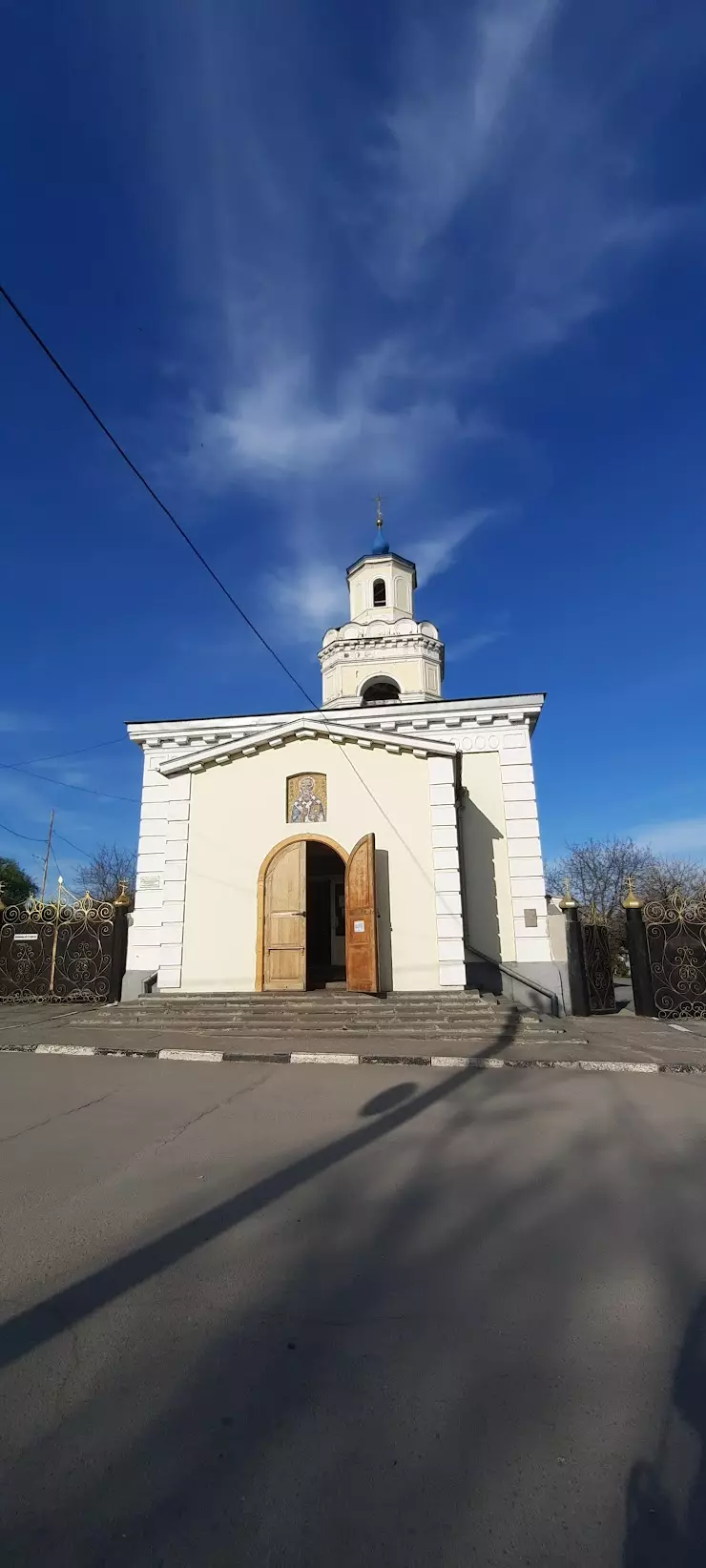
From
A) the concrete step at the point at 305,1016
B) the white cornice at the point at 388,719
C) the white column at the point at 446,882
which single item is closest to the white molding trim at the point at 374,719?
the white cornice at the point at 388,719

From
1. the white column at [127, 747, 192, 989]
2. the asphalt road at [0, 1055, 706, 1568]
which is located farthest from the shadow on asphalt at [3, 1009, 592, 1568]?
the white column at [127, 747, 192, 989]

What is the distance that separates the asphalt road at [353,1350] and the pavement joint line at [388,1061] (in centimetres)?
283

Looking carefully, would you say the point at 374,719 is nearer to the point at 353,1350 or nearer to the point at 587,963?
the point at 587,963

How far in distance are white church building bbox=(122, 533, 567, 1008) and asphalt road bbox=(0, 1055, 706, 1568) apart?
685cm

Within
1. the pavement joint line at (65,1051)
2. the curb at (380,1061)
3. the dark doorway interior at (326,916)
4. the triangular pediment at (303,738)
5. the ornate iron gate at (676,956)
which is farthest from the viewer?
the dark doorway interior at (326,916)

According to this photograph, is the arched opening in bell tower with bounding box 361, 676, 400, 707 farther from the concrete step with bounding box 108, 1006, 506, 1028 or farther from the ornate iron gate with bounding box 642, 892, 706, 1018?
the concrete step with bounding box 108, 1006, 506, 1028

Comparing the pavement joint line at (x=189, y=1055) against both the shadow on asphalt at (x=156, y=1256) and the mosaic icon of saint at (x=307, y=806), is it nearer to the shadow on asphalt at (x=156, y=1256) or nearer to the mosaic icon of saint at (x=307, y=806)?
the shadow on asphalt at (x=156, y=1256)

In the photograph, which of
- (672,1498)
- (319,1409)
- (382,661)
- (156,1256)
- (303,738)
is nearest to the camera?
(672,1498)

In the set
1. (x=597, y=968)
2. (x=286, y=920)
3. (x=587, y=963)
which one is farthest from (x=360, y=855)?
(x=597, y=968)

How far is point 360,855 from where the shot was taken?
1234 centimetres

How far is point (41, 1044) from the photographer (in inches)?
389

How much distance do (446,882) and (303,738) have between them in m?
3.99

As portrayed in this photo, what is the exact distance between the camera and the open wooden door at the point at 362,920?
11922mm

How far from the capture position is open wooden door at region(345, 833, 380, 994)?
1192 centimetres
